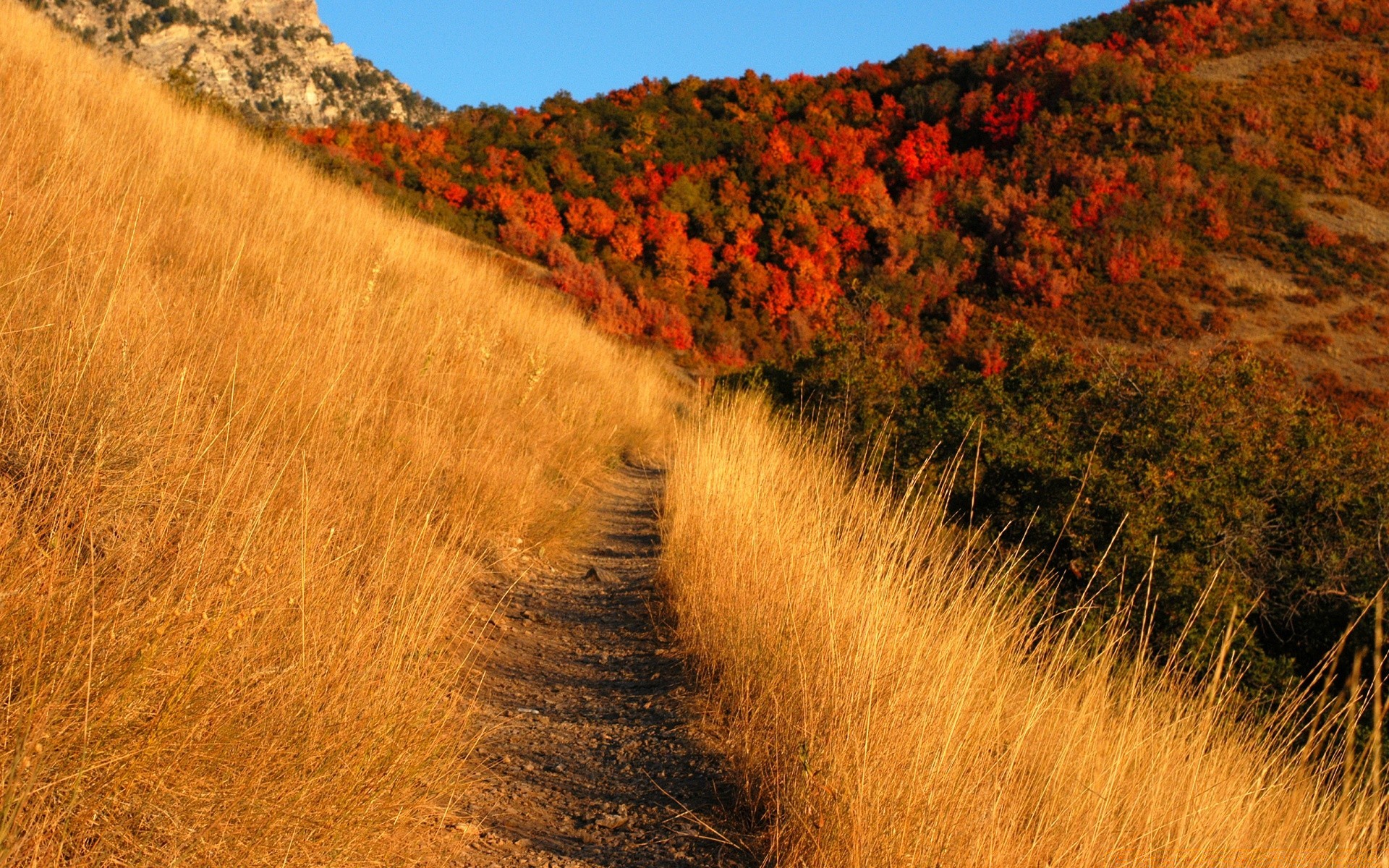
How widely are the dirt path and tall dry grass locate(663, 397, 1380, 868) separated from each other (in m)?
0.18

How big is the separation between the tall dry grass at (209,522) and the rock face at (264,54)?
48946 mm

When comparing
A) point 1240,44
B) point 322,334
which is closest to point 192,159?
point 322,334

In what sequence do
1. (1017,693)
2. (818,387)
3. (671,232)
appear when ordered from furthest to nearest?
1. (671,232)
2. (818,387)
3. (1017,693)

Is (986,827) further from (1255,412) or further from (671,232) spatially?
(671,232)

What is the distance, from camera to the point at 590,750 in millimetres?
2932

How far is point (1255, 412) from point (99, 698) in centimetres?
870

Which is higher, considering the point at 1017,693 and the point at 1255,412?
the point at 1255,412

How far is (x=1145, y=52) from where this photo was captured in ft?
116

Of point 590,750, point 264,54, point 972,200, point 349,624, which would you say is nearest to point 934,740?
point 590,750

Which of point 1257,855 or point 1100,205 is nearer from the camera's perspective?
point 1257,855

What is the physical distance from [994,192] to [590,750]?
31616 mm

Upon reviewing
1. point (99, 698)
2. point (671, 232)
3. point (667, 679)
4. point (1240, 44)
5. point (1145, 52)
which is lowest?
point (667, 679)

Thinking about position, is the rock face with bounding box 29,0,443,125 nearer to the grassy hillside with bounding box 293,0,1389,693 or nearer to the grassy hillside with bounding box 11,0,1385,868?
the grassy hillside with bounding box 293,0,1389,693

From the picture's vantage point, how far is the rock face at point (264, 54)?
55.1 metres
